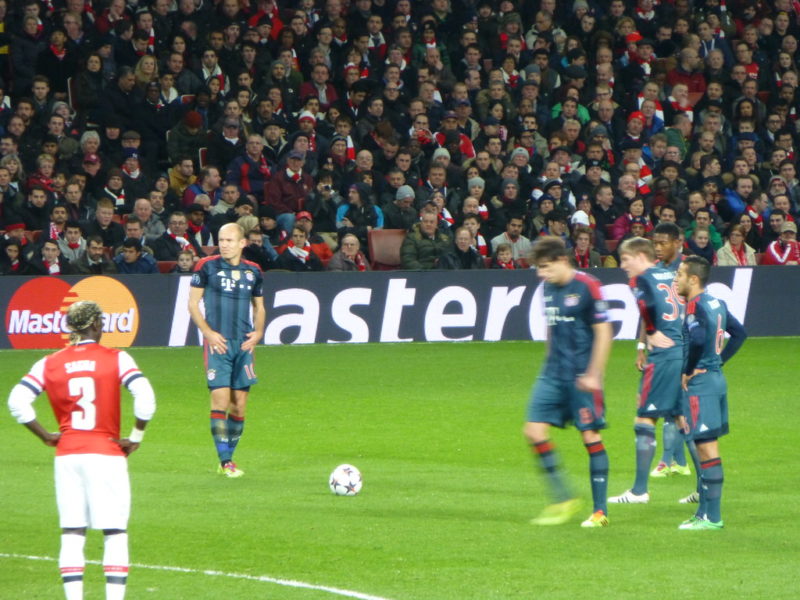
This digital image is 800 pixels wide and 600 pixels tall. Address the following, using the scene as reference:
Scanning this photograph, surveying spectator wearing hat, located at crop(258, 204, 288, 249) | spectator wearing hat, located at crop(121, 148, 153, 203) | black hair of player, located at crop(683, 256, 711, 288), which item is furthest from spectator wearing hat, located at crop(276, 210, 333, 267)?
black hair of player, located at crop(683, 256, 711, 288)

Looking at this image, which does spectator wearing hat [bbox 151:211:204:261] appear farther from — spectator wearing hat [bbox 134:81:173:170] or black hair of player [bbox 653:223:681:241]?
black hair of player [bbox 653:223:681:241]

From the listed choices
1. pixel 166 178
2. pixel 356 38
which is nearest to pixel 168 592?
pixel 166 178

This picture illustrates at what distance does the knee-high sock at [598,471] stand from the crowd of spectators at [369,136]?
11.3m

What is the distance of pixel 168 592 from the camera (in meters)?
7.70

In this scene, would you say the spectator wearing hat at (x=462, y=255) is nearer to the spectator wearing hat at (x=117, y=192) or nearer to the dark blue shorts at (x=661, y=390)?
the spectator wearing hat at (x=117, y=192)

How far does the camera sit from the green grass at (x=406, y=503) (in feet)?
26.2

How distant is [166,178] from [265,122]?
7.63ft

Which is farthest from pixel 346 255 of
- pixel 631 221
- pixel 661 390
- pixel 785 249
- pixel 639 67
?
pixel 661 390

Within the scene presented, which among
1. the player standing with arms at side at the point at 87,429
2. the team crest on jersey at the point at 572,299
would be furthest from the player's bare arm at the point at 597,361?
the player standing with arms at side at the point at 87,429

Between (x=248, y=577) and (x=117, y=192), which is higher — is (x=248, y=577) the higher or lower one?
the lower one

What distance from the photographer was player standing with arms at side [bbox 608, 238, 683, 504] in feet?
33.3

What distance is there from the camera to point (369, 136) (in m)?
23.0

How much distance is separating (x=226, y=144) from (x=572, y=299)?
1365cm

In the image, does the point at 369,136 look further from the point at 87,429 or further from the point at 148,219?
the point at 87,429
